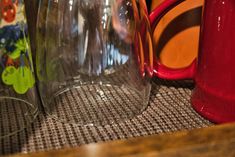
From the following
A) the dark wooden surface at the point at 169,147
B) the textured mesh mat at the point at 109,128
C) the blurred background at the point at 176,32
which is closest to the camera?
the dark wooden surface at the point at 169,147

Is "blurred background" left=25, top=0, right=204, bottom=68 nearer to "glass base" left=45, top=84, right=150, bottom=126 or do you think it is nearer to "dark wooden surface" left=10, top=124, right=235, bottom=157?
"glass base" left=45, top=84, right=150, bottom=126

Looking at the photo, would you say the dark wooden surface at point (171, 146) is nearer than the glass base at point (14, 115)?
Yes

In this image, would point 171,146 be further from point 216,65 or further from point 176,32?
point 176,32

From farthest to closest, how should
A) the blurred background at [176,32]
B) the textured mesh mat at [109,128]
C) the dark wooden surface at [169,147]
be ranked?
1. the blurred background at [176,32]
2. the textured mesh mat at [109,128]
3. the dark wooden surface at [169,147]

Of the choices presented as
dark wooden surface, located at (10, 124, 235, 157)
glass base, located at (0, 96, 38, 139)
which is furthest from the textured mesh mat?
dark wooden surface, located at (10, 124, 235, 157)

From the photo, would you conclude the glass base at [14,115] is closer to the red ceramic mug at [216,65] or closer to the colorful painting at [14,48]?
the colorful painting at [14,48]

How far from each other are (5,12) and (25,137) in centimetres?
15

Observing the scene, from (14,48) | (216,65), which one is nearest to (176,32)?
(216,65)

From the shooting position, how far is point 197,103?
0.54 metres

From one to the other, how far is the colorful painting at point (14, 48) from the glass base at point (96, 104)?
0.05 meters

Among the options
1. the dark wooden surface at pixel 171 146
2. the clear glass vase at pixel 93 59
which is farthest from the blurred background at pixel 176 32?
the dark wooden surface at pixel 171 146

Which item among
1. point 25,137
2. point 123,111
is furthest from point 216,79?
point 25,137

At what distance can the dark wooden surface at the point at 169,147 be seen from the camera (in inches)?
13.9

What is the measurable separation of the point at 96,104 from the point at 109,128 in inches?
3.1
